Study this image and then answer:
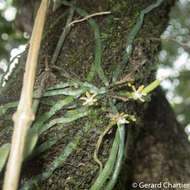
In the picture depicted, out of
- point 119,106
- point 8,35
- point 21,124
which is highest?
point 8,35

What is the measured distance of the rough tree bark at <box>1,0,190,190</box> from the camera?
0.50 meters

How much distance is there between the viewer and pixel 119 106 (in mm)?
543

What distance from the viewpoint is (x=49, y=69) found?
0.57m

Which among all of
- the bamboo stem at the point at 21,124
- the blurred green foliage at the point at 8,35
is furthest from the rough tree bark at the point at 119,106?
the blurred green foliage at the point at 8,35

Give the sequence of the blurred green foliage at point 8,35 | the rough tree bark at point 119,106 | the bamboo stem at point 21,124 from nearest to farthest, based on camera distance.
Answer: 1. the bamboo stem at point 21,124
2. the rough tree bark at point 119,106
3. the blurred green foliage at point 8,35

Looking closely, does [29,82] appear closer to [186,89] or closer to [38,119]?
[38,119]

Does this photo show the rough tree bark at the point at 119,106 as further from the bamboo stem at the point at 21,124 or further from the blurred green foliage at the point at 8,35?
the blurred green foliage at the point at 8,35

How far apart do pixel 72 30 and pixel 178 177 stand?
684mm

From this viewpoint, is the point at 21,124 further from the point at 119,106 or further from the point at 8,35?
the point at 8,35

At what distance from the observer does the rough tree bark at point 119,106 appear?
0.50 metres

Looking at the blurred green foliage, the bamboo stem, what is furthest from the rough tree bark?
the blurred green foliage

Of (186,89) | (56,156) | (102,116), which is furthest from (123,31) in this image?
(186,89)

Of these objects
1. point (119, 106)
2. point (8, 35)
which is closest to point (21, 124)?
point (119, 106)

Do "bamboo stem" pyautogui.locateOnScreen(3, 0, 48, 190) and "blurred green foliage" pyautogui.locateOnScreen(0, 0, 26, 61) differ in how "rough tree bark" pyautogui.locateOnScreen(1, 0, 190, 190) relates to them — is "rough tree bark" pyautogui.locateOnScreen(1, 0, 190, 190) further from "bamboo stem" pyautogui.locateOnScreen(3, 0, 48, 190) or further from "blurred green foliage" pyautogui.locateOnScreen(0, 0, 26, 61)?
"blurred green foliage" pyautogui.locateOnScreen(0, 0, 26, 61)
